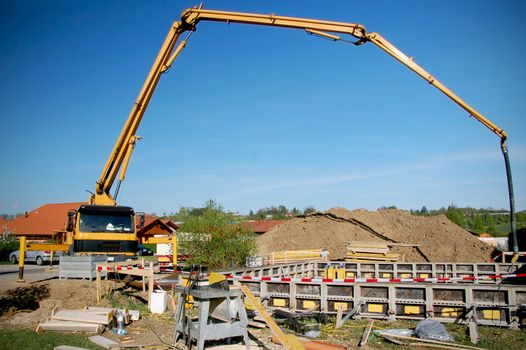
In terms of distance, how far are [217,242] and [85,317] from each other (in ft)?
34.3

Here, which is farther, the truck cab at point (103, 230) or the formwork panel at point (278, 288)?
the truck cab at point (103, 230)

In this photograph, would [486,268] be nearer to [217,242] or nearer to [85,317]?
[217,242]

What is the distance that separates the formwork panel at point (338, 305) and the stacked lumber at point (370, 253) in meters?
8.89

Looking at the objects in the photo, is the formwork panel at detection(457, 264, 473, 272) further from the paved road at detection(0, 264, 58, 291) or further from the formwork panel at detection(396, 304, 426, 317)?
the paved road at detection(0, 264, 58, 291)

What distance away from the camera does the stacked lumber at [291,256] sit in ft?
67.0

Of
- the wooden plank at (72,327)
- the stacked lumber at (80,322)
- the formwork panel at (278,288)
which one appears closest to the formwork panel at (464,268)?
the formwork panel at (278,288)

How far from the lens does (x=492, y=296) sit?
9906 millimetres

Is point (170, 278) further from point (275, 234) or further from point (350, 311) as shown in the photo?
point (275, 234)

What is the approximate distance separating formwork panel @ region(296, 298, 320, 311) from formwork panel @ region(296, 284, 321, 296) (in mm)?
184

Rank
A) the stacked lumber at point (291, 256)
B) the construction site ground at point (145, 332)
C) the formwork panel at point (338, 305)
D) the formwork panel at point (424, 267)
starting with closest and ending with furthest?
the construction site ground at point (145, 332), the formwork panel at point (338, 305), the formwork panel at point (424, 267), the stacked lumber at point (291, 256)

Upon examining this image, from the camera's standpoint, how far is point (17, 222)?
52062 millimetres

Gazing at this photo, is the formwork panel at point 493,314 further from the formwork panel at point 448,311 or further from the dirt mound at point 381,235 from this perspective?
the dirt mound at point 381,235

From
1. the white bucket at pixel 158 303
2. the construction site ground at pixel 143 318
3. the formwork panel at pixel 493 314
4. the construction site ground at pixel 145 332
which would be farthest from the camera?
the white bucket at pixel 158 303

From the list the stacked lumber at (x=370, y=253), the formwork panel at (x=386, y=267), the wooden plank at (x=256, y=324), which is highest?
the stacked lumber at (x=370, y=253)
